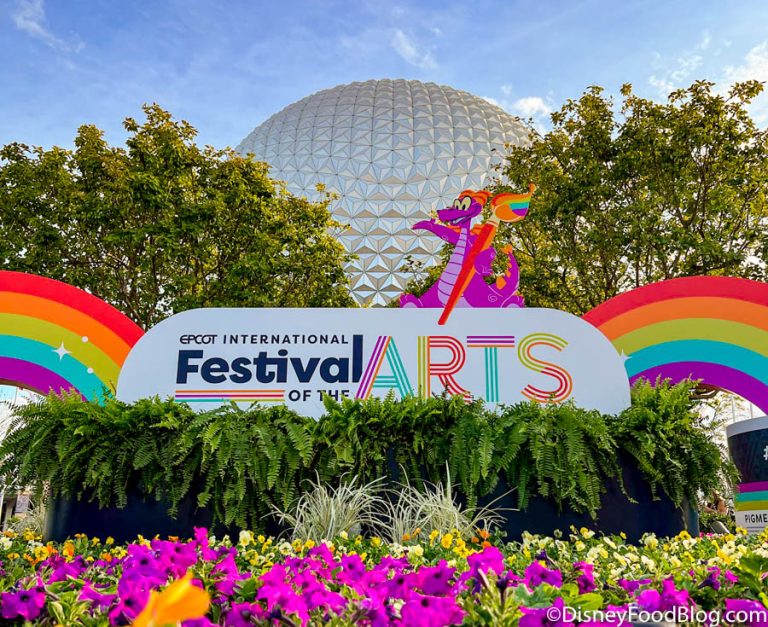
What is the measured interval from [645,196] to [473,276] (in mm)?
9353

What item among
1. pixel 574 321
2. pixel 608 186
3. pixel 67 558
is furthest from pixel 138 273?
pixel 67 558

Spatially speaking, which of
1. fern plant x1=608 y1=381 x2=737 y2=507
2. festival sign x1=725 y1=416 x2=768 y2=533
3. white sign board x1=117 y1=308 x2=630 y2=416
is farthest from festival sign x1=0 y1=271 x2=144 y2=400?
festival sign x1=725 y1=416 x2=768 y2=533

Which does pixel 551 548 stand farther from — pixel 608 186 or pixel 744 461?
pixel 608 186

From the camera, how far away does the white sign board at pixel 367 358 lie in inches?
288

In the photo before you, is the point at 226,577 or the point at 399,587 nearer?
the point at 399,587

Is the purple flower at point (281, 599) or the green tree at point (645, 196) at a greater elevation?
the green tree at point (645, 196)

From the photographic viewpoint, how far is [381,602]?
2.35 m

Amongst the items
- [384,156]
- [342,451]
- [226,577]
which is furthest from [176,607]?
[384,156]

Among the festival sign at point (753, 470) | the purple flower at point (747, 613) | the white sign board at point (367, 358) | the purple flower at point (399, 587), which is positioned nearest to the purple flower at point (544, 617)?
the purple flower at point (399, 587)

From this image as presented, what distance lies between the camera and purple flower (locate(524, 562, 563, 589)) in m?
2.70

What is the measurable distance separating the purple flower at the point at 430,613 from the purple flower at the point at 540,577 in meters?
0.68

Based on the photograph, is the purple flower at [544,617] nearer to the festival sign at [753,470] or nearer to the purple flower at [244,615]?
the purple flower at [244,615]

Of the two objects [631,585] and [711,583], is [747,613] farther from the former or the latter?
[631,585]

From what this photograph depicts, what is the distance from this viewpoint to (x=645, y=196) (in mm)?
17062
